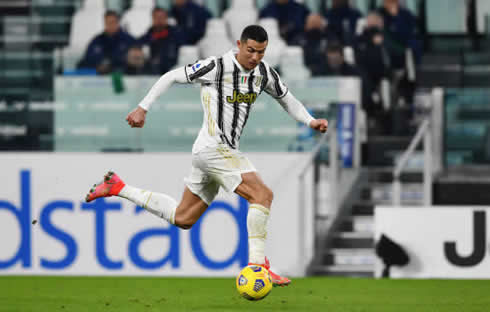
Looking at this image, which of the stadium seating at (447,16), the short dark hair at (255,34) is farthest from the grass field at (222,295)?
the stadium seating at (447,16)

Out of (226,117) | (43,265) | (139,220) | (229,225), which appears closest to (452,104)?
(229,225)

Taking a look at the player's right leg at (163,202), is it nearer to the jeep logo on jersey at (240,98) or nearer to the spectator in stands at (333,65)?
the jeep logo on jersey at (240,98)

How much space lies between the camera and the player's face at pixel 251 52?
22.3 ft

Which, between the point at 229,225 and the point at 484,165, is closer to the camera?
the point at 229,225

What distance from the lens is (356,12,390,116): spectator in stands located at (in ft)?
41.5

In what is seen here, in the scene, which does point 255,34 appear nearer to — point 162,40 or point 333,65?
point 333,65

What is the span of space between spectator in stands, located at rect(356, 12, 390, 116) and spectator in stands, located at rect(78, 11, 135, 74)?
2887 mm

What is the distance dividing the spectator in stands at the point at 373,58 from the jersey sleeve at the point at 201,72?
18.8 feet

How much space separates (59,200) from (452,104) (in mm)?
4739

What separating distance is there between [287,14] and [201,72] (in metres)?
6.77

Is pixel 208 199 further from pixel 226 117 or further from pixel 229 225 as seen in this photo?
pixel 229 225

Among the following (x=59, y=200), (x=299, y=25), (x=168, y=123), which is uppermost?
(x=299, y=25)

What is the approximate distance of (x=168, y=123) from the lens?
1105cm

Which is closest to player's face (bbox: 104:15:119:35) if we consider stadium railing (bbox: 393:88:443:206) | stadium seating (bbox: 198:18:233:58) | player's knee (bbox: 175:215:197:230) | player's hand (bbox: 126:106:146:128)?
stadium seating (bbox: 198:18:233:58)
